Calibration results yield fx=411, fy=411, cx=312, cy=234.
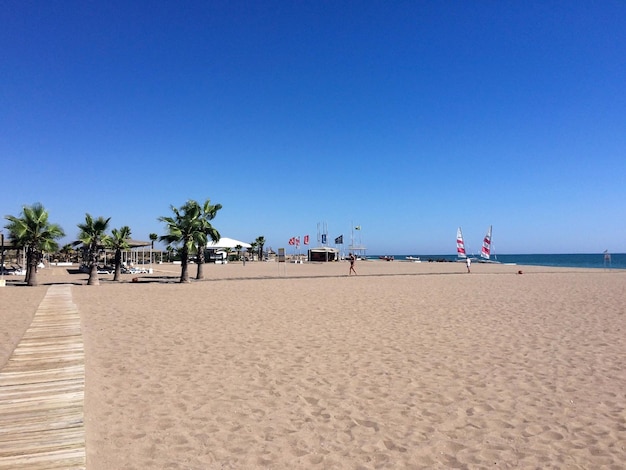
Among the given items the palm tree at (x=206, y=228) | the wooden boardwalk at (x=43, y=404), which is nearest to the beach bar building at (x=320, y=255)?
the palm tree at (x=206, y=228)

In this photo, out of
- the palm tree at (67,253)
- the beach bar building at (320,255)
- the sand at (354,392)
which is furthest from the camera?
the beach bar building at (320,255)

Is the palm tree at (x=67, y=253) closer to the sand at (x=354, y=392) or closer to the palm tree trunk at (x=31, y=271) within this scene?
the palm tree trunk at (x=31, y=271)

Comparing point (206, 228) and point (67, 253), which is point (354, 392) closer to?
point (206, 228)

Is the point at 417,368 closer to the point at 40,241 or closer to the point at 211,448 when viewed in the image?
the point at 211,448

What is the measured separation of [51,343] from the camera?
8297mm

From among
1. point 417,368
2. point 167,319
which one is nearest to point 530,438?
point 417,368

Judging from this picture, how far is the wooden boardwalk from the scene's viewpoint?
3830 mm

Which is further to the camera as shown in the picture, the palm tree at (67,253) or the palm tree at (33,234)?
the palm tree at (67,253)

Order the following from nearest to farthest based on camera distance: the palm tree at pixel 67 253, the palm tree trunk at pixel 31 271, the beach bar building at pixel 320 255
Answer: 1. the palm tree trunk at pixel 31 271
2. the palm tree at pixel 67 253
3. the beach bar building at pixel 320 255

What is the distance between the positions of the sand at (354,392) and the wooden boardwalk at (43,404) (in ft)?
0.64

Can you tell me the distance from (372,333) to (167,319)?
A: 5933 mm

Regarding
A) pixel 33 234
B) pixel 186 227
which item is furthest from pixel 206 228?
pixel 33 234

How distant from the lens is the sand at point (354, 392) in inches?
A: 160

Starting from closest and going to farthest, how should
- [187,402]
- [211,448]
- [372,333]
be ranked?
[211,448] < [187,402] < [372,333]
